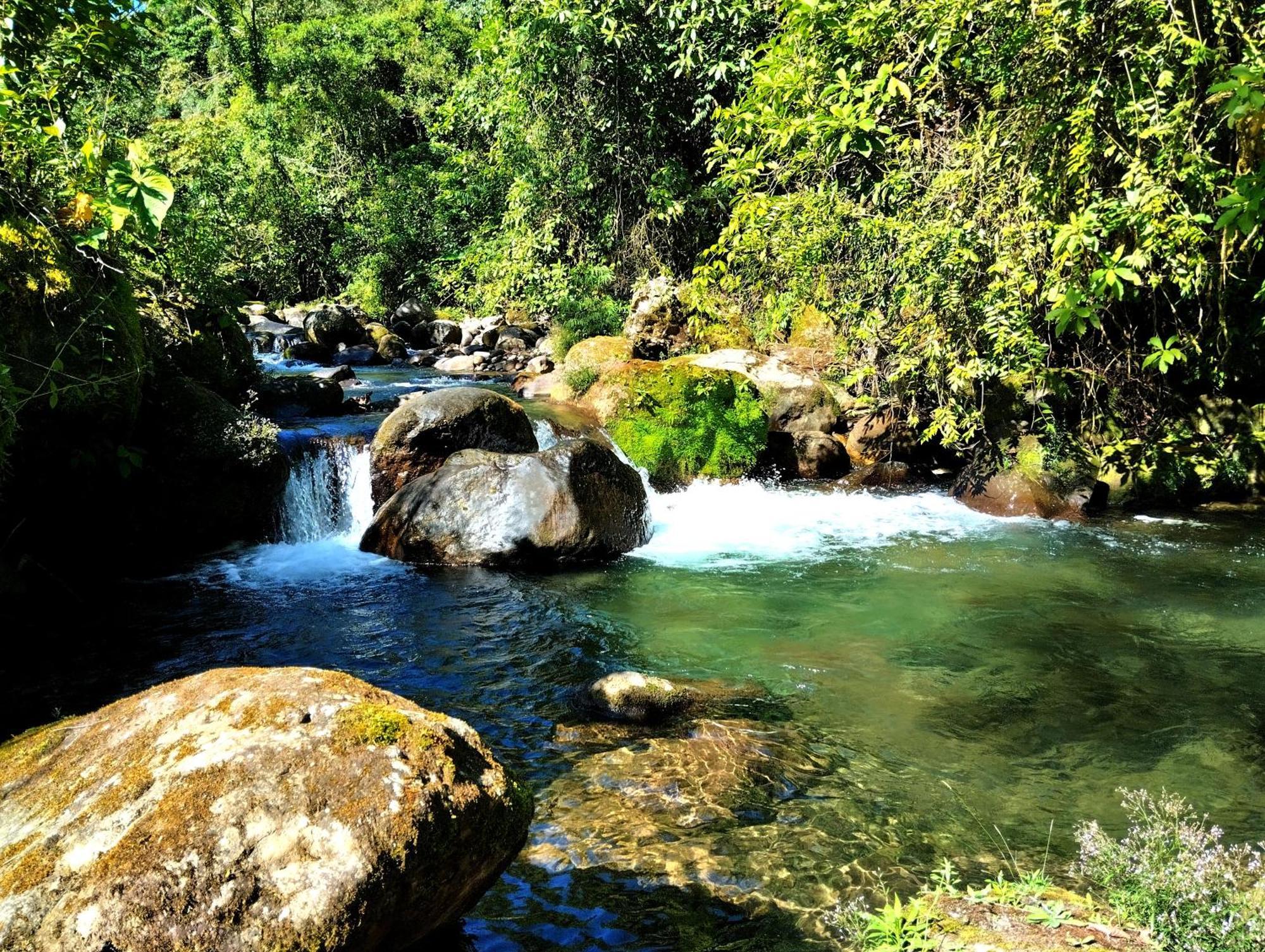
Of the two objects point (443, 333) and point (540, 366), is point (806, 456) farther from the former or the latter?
point (443, 333)

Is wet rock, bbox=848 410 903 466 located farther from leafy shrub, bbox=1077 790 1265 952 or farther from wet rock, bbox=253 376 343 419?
leafy shrub, bbox=1077 790 1265 952

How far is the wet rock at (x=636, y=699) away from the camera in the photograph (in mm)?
5227

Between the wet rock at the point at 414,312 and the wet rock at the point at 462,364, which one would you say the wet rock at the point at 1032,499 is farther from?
the wet rock at the point at 414,312

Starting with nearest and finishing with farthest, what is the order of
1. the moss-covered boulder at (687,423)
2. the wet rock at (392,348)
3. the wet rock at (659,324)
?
the moss-covered boulder at (687,423) < the wet rock at (659,324) < the wet rock at (392,348)

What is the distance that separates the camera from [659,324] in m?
16.6

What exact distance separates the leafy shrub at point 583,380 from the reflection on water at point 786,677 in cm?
416

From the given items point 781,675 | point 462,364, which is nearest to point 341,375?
point 462,364

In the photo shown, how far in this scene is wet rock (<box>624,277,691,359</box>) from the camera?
53.6ft

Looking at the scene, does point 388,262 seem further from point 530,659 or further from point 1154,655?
point 1154,655

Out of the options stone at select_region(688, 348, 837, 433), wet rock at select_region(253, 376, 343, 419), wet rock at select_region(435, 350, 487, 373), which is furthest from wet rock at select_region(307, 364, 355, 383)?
stone at select_region(688, 348, 837, 433)

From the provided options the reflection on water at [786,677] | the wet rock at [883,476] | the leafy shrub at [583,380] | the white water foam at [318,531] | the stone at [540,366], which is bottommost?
the reflection on water at [786,677]

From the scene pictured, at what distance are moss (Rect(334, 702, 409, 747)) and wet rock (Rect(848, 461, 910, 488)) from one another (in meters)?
10.6

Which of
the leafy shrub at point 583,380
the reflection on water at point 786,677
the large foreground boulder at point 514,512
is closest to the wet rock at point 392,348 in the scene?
the leafy shrub at point 583,380

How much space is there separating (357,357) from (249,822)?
20.3 metres
